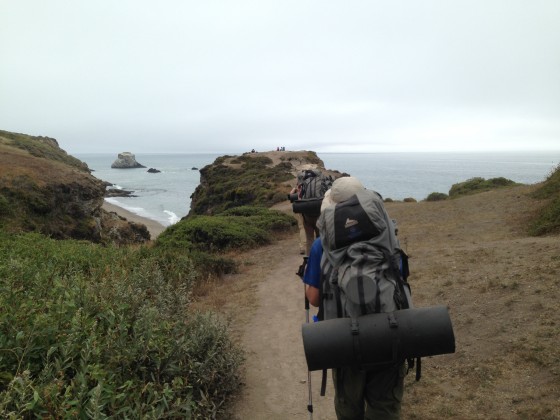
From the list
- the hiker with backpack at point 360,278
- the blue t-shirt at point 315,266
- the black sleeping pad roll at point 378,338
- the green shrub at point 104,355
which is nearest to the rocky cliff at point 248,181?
the green shrub at point 104,355

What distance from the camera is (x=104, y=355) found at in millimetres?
3676

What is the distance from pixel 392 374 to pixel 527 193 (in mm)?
16071

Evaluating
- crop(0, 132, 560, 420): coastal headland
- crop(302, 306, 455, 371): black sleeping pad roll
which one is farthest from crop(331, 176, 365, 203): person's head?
crop(0, 132, 560, 420): coastal headland

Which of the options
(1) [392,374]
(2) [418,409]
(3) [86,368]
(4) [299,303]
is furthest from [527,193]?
(3) [86,368]

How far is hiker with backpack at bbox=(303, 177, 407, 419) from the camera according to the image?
260 cm

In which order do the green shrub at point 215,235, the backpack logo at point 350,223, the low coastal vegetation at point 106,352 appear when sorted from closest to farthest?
1. the backpack logo at point 350,223
2. the low coastal vegetation at point 106,352
3. the green shrub at point 215,235

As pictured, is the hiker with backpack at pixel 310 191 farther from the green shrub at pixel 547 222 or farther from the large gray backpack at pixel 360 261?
the green shrub at pixel 547 222

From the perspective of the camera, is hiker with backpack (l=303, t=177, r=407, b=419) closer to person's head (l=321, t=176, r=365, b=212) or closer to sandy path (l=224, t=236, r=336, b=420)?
person's head (l=321, t=176, r=365, b=212)

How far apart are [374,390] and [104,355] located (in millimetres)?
2383

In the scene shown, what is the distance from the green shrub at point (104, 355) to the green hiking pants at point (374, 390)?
1475 millimetres

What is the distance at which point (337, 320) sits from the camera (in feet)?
8.66

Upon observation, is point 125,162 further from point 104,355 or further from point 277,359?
point 104,355

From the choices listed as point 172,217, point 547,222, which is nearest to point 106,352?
point 547,222

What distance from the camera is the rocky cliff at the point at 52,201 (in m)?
17.9
